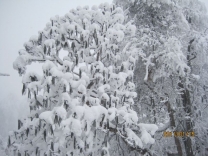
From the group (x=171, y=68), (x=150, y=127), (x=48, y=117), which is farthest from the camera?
(x=171, y=68)

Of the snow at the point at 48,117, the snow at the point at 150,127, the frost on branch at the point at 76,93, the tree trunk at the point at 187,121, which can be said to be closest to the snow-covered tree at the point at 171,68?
the tree trunk at the point at 187,121

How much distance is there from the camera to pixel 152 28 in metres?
6.96

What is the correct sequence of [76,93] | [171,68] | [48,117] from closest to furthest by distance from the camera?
[48,117], [76,93], [171,68]

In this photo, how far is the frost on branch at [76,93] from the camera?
141 inches

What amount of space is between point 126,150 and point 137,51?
3.83m

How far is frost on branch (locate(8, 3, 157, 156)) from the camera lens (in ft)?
11.8

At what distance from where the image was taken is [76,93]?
4035 mm

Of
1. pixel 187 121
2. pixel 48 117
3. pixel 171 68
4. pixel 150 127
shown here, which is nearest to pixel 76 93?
pixel 48 117

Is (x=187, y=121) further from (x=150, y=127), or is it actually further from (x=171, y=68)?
(x=150, y=127)

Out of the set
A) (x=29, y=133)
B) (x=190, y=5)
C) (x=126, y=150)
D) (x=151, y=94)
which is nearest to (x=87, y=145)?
(x=29, y=133)

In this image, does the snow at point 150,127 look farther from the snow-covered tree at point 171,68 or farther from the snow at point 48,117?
the snow at point 48,117

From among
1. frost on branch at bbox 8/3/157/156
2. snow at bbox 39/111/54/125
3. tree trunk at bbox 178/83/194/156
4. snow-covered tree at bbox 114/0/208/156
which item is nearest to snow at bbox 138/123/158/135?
frost on branch at bbox 8/3/157/156

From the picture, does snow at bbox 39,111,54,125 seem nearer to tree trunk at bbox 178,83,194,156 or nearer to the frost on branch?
the frost on branch

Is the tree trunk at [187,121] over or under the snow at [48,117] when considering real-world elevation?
under
